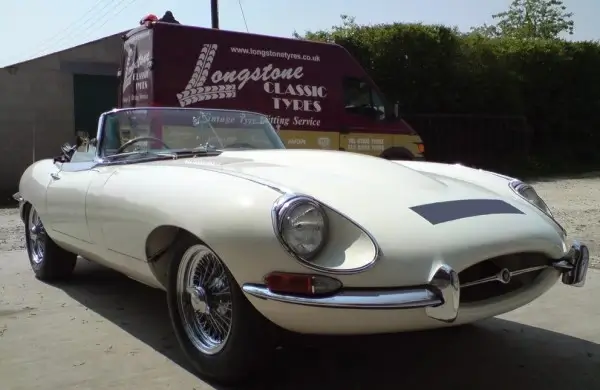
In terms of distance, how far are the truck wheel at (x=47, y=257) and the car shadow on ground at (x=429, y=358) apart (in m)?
1.01

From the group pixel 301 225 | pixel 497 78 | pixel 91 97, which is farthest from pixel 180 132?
pixel 497 78

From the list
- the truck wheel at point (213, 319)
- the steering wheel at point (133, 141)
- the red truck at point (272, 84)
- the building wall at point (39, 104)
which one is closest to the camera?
the truck wheel at point (213, 319)

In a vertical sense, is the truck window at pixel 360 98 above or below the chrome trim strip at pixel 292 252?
above

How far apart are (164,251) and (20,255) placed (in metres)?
3.77

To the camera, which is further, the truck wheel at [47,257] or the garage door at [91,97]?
the garage door at [91,97]

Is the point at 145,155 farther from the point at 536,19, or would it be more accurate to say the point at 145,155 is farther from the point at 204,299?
the point at 536,19

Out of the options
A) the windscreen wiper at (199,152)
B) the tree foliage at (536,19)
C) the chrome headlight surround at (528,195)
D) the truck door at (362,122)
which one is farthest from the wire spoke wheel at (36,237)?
the tree foliage at (536,19)

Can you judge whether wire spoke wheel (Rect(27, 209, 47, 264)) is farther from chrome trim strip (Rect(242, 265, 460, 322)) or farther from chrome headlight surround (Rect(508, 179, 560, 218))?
chrome headlight surround (Rect(508, 179, 560, 218))

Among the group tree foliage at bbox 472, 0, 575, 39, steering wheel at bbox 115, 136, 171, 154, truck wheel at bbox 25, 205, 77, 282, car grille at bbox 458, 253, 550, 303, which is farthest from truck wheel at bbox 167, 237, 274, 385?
tree foliage at bbox 472, 0, 575, 39

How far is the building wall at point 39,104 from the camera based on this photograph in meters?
13.9

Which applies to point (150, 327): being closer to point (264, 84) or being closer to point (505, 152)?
point (264, 84)

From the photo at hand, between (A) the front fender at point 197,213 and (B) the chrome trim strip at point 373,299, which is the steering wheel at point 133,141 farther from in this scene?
(B) the chrome trim strip at point 373,299

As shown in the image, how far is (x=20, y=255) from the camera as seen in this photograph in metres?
6.50

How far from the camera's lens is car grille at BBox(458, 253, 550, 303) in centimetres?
Result: 283
